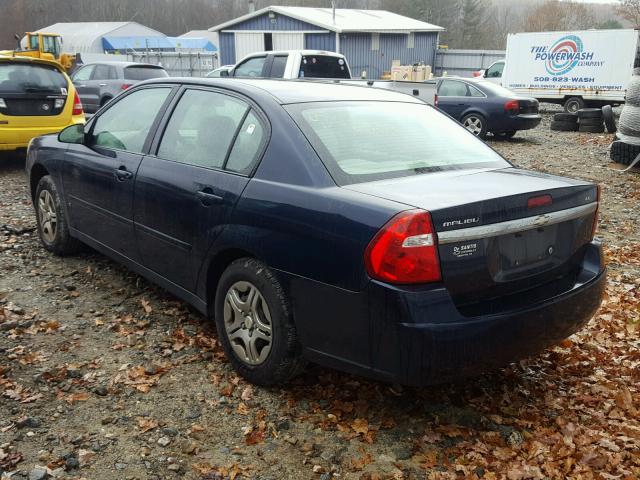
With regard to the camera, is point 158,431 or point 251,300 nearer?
point 158,431

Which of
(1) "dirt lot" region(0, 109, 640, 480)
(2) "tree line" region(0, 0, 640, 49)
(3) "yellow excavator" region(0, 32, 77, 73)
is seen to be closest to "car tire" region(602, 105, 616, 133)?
(1) "dirt lot" region(0, 109, 640, 480)

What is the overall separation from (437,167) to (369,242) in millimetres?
942

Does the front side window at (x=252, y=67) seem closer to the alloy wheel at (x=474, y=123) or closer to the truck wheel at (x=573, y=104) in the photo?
the alloy wheel at (x=474, y=123)

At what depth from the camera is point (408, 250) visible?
2.65 meters

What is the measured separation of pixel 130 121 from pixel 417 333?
305cm

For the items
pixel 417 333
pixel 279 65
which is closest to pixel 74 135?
pixel 417 333

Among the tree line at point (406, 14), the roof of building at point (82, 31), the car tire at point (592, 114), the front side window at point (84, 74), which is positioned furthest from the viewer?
the tree line at point (406, 14)

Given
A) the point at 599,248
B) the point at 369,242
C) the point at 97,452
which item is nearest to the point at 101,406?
the point at 97,452

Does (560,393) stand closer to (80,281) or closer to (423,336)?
(423,336)

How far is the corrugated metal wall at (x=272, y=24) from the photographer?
3016 centimetres

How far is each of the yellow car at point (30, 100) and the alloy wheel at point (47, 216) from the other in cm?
402

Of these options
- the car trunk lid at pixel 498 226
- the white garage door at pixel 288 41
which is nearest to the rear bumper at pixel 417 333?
the car trunk lid at pixel 498 226

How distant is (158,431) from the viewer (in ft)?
10.3

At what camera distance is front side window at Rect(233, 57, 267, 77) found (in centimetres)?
1342
